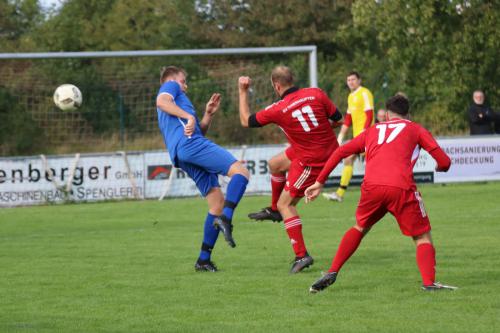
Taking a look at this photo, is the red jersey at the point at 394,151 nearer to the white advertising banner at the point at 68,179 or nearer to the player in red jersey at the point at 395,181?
the player in red jersey at the point at 395,181

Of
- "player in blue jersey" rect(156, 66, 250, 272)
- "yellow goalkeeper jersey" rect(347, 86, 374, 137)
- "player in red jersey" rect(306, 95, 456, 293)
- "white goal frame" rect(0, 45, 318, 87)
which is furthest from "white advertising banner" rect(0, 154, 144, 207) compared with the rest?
"player in red jersey" rect(306, 95, 456, 293)

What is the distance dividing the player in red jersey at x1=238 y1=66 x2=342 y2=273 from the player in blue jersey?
0.44m

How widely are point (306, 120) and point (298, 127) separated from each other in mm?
113

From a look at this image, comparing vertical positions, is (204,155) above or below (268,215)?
above

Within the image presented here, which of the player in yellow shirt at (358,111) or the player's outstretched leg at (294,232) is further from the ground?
the player in yellow shirt at (358,111)

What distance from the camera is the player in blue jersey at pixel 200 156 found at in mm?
9992

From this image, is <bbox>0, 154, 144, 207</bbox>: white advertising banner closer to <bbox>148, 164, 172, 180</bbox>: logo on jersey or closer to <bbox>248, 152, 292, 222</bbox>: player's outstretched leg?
<bbox>148, 164, 172, 180</bbox>: logo on jersey

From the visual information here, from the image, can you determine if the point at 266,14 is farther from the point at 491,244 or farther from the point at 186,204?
the point at 491,244

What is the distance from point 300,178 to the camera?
1023 cm

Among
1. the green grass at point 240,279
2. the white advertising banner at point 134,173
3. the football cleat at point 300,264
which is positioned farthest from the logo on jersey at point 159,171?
the football cleat at point 300,264

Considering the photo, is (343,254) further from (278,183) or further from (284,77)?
(278,183)

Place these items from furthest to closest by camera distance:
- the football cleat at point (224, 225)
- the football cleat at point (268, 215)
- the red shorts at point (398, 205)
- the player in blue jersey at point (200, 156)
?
the football cleat at point (268, 215) → the player in blue jersey at point (200, 156) → the football cleat at point (224, 225) → the red shorts at point (398, 205)

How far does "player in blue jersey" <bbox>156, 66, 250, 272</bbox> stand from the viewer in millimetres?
9992

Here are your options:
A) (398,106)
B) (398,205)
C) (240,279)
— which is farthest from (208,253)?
(398,106)
